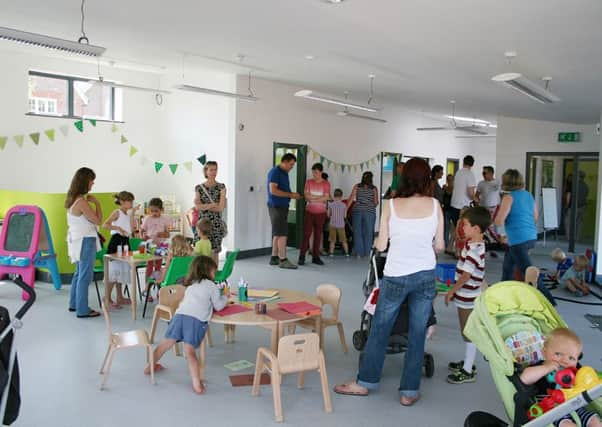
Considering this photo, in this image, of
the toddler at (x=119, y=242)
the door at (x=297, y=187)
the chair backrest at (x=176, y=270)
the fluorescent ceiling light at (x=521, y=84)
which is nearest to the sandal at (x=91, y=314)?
the toddler at (x=119, y=242)

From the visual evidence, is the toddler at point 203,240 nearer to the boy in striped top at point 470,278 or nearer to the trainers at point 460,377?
the boy in striped top at point 470,278

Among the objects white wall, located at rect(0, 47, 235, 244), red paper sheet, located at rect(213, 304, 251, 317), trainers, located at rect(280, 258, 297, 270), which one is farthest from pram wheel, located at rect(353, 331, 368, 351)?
white wall, located at rect(0, 47, 235, 244)

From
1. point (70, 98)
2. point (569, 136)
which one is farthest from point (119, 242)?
point (569, 136)

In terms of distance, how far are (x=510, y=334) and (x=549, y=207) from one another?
9.92 m

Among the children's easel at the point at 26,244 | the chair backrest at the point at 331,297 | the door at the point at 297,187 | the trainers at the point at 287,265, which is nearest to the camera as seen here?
the chair backrest at the point at 331,297

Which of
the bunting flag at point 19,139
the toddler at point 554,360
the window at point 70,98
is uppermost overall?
the window at point 70,98

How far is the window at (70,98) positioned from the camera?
8625 millimetres

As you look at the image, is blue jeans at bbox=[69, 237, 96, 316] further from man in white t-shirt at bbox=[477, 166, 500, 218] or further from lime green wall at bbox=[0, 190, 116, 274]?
man in white t-shirt at bbox=[477, 166, 500, 218]

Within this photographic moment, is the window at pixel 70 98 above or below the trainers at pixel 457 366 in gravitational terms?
above

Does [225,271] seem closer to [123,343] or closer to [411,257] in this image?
[123,343]

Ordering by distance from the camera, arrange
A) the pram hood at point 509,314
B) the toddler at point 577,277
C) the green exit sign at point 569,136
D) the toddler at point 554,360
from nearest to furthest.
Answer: the toddler at point 554,360 → the pram hood at point 509,314 → the toddler at point 577,277 → the green exit sign at point 569,136

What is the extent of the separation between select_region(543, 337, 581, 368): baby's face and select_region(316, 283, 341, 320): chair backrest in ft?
6.59

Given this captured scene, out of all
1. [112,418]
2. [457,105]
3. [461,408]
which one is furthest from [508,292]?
[457,105]

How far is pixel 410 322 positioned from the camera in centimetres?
359
